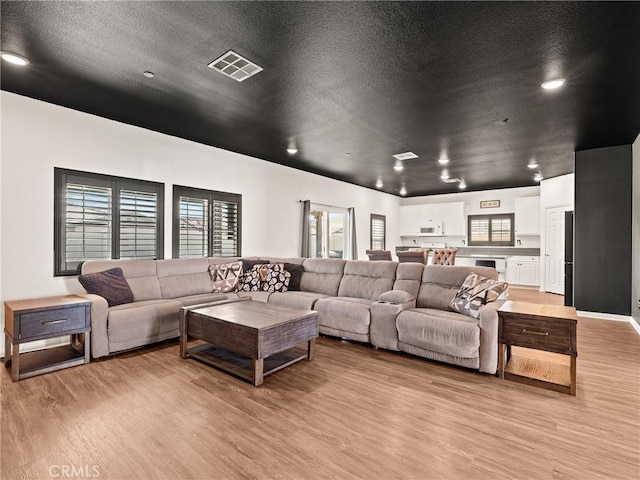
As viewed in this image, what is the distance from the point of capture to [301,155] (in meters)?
5.84

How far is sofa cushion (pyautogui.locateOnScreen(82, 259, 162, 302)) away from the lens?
3891 mm

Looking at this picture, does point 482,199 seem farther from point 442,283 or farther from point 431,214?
point 442,283

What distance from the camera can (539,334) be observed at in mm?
2799

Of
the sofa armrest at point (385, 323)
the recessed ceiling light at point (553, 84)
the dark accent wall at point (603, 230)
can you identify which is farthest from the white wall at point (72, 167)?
the dark accent wall at point (603, 230)

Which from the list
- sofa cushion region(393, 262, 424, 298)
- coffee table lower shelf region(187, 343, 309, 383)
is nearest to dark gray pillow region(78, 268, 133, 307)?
coffee table lower shelf region(187, 343, 309, 383)

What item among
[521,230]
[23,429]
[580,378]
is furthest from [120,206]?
[521,230]

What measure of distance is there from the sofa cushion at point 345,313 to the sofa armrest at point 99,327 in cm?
233

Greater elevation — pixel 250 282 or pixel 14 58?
pixel 14 58

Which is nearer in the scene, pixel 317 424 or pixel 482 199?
pixel 317 424

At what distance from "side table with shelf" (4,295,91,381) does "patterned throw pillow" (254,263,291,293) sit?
88.4 inches

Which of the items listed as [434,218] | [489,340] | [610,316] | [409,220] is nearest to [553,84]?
[489,340]

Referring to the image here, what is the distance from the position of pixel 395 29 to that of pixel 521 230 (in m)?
8.00

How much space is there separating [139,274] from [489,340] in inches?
160

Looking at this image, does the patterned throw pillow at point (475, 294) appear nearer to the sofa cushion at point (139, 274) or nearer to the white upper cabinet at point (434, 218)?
the sofa cushion at point (139, 274)
